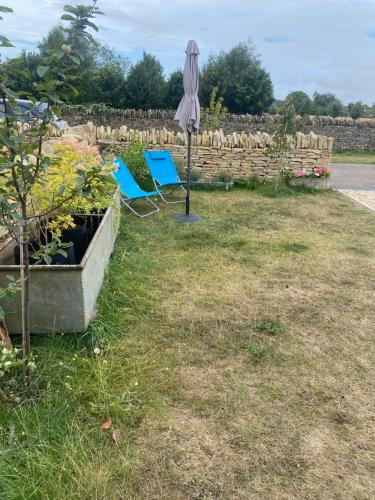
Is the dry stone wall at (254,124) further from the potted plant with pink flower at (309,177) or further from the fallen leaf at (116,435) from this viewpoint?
the fallen leaf at (116,435)

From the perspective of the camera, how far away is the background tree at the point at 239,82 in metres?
22.1

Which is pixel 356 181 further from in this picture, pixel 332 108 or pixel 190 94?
pixel 332 108

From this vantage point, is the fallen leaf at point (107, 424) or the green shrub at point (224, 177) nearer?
the fallen leaf at point (107, 424)

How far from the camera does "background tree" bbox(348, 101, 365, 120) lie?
22.8 meters

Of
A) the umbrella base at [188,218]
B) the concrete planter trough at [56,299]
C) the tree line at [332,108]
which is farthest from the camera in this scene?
the tree line at [332,108]

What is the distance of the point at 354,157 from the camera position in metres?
16.1

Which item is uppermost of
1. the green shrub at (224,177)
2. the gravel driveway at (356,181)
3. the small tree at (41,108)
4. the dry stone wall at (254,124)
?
the dry stone wall at (254,124)

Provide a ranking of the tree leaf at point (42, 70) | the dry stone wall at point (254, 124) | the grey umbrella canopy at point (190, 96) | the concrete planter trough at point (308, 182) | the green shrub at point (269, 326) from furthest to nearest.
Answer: the dry stone wall at point (254, 124), the concrete planter trough at point (308, 182), the grey umbrella canopy at point (190, 96), the green shrub at point (269, 326), the tree leaf at point (42, 70)

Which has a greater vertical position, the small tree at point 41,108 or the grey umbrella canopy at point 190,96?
the grey umbrella canopy at point 190,96

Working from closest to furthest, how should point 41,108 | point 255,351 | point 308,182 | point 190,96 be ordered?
1. point 41,108
2. point 255,351
3. point 190,96
4. point 308,182

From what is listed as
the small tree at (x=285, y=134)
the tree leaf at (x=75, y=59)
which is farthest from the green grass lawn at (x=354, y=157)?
the tree leaf at (x=75, y=59)

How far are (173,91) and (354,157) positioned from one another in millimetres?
10504

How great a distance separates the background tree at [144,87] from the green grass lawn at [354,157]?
10.0 m

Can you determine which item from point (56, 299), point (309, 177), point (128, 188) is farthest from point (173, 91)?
point (56, 299)
